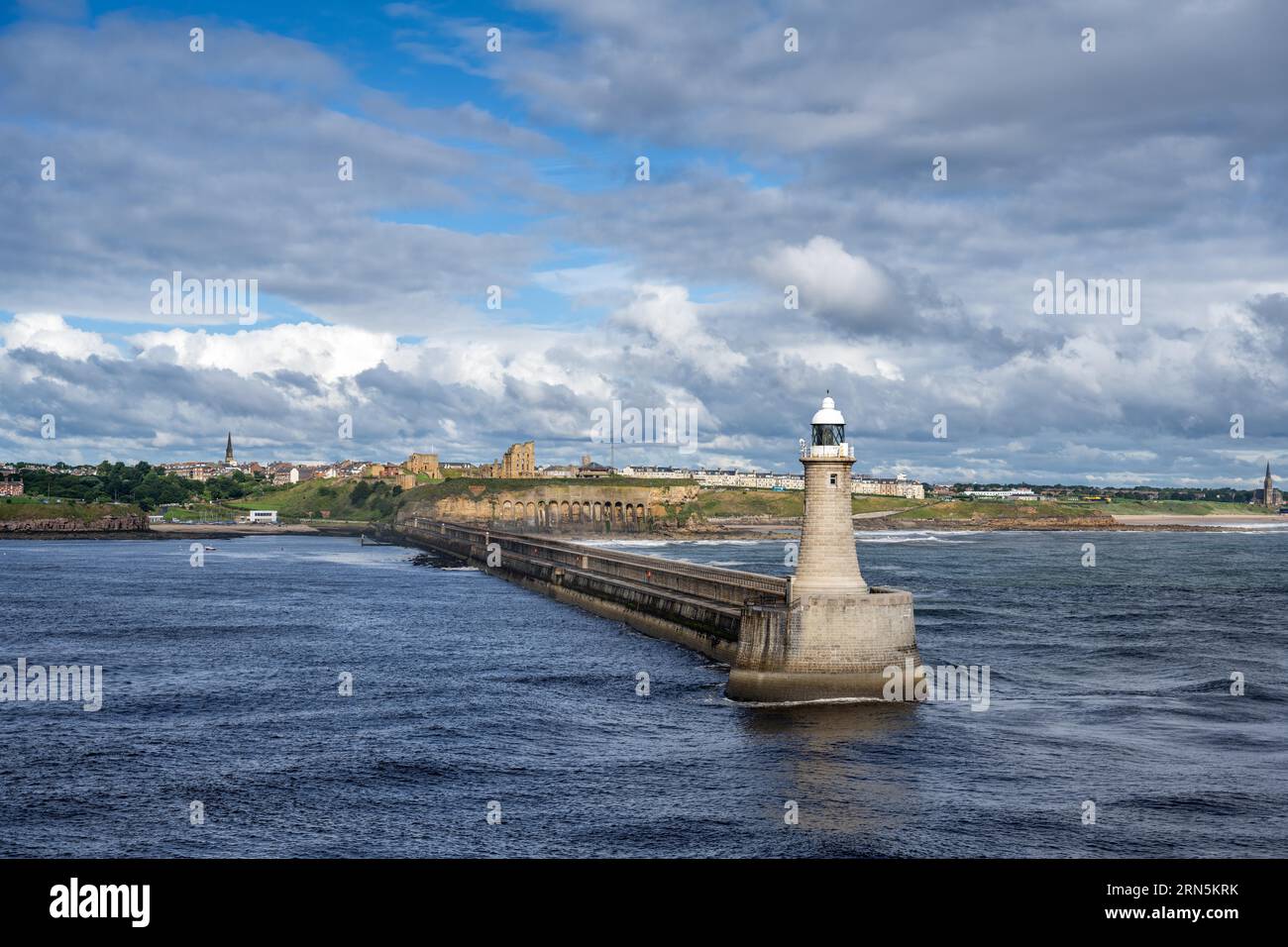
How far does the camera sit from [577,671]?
4784 cm

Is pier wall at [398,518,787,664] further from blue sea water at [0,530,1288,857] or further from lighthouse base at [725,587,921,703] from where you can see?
lighthouse base at [725,587,921,703]

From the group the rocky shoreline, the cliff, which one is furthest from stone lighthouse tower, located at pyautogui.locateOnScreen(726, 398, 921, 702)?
the cliff

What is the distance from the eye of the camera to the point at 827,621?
122ft

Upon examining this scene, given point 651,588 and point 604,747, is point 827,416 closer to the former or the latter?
point 604,747

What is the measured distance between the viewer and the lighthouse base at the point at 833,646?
37.3 metres

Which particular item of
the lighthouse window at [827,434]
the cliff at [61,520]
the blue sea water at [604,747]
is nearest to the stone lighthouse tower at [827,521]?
the lighthouse window at [827,434]

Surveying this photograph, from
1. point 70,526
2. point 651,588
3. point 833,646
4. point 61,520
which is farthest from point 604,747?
point 61,520

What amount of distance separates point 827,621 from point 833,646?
33.7 inches

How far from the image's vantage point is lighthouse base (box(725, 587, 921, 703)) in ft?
122

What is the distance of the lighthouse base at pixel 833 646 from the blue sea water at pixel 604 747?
34.8 inches
